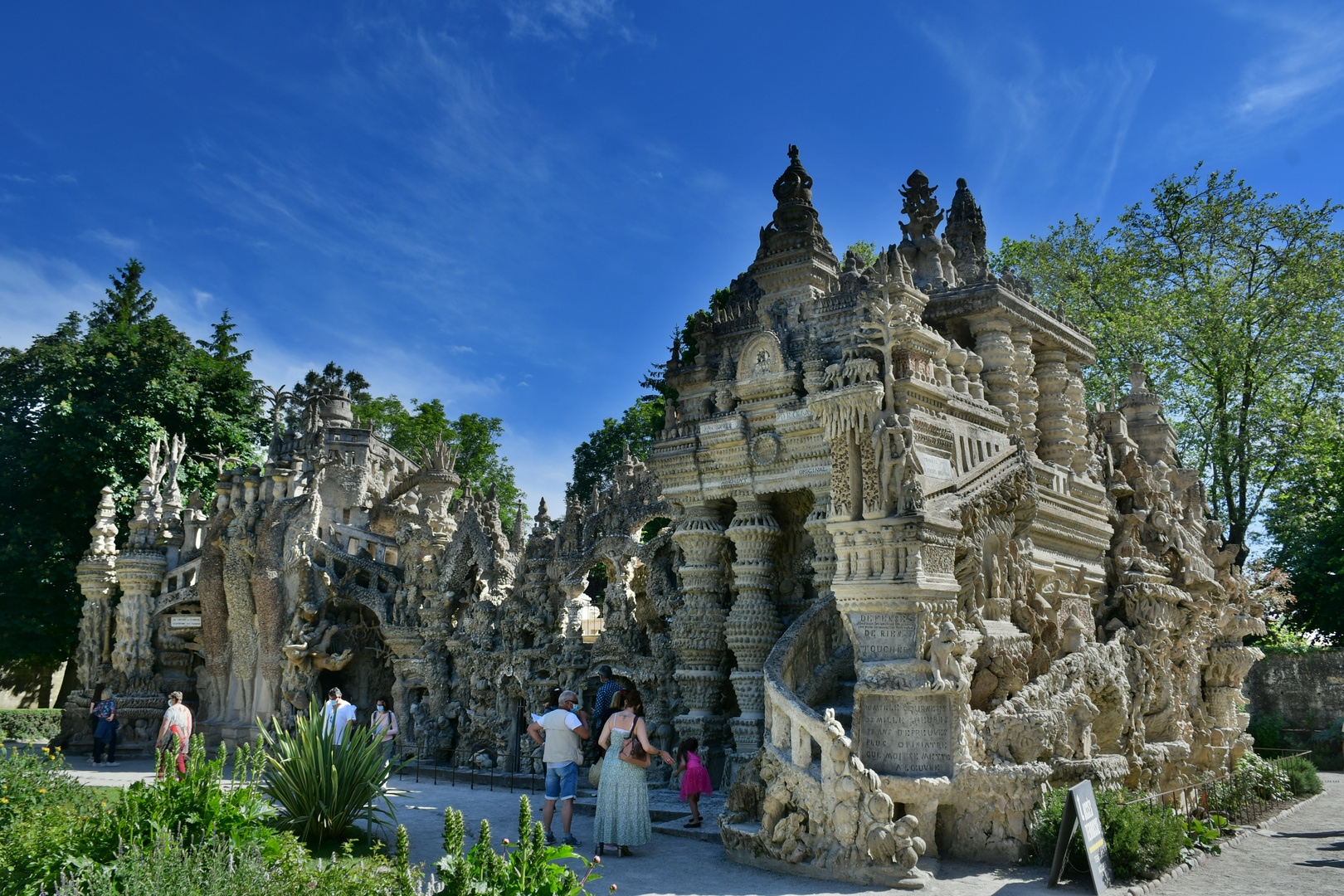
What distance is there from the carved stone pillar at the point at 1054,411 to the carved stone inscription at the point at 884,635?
6509 millimetres

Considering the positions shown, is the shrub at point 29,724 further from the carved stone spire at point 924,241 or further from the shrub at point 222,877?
the carved stone spire at point 924,241

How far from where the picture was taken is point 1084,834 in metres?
8.52

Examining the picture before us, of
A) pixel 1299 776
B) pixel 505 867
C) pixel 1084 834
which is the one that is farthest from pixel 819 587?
pixel 1299 776

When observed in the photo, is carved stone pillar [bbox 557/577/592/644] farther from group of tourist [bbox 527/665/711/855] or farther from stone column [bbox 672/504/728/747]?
group of tourist [bbox 527/665/711/855]

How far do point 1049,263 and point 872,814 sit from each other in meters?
23.4

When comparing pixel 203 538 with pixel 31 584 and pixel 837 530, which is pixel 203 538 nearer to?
pixel 31 584

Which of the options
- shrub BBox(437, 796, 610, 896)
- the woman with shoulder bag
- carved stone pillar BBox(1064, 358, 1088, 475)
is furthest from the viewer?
carved stone pillar BBox(1064, 358, 1088, 475)

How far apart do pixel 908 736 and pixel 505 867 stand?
5057 millimetres

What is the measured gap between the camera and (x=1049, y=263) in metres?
28.4

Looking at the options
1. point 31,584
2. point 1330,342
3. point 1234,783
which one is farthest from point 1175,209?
point 31,584

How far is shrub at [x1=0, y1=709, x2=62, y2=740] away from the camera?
23.5 m

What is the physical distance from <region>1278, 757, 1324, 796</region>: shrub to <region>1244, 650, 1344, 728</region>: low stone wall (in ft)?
26.0

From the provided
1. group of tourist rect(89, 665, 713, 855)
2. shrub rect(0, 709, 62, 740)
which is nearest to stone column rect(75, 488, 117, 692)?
shrub rect(0, 709, 62, 740)

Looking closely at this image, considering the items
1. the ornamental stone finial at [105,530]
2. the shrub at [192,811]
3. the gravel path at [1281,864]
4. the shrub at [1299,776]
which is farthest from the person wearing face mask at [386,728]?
the shrub at [1299,776]
